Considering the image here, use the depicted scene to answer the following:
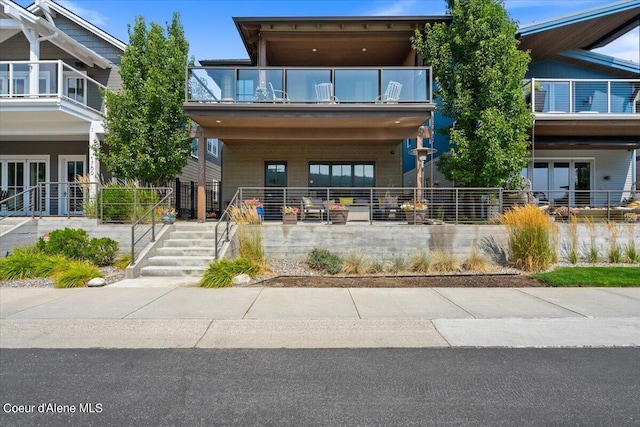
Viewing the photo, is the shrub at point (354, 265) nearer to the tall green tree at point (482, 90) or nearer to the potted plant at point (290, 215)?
the potted plant at point (290, 215)

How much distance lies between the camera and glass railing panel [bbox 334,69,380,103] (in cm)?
1197

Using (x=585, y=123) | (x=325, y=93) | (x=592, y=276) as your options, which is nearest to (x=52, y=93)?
(x=325, y=93)

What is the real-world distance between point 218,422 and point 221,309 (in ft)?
11.4

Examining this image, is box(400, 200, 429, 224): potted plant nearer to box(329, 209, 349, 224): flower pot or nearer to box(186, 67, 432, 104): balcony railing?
box(329, 209, 349, 224): flower pot

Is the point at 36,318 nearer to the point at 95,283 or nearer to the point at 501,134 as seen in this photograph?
the point at 95,283

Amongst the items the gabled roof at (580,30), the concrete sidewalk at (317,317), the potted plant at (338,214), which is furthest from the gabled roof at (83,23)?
the gabled roof at (580,30)

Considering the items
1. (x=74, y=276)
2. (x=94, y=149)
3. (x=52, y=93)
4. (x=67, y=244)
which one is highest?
(x=52, y=93)

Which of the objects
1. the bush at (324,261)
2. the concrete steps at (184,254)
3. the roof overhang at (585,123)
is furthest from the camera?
the roof overhang at (585,123)

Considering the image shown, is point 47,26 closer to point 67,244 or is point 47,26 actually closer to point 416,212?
point 67,244

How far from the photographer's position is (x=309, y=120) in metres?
12.2

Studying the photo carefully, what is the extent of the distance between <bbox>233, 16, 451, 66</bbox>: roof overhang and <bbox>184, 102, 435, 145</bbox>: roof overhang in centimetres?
394

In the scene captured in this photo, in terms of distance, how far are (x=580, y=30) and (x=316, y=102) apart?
11180 millimetres

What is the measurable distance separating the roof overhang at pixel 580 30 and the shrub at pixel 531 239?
Answer: 25.8ft

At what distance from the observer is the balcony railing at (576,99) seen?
44.5 ft
